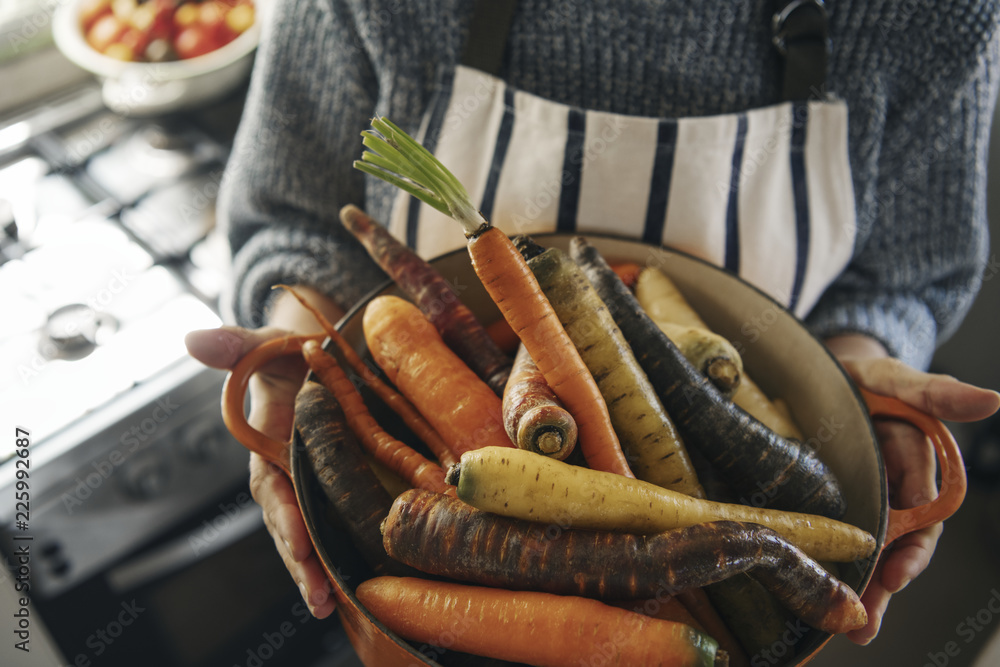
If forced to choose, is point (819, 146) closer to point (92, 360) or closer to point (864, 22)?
point (864, 22)

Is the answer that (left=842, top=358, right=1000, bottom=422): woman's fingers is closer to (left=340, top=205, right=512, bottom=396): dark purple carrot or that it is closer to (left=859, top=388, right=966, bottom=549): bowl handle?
(left=859, top=388, right=966, bottom=549): bowl handle

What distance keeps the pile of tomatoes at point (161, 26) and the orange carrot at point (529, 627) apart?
1575mm

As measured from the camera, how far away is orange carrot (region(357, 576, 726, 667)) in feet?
1.72

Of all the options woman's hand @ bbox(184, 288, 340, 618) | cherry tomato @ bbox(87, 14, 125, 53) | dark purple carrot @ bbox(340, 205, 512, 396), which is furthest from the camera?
cherry tomato @ bbox(87, 14, 125, 53)

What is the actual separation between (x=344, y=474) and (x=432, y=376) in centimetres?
15

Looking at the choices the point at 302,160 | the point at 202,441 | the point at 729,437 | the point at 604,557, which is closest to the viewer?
the point at 604,557

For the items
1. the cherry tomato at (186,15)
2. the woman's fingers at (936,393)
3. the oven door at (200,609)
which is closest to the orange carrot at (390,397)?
the woman's fingers at (936,393)

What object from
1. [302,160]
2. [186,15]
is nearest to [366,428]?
[302,160]

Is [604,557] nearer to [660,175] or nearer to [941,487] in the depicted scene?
[941,487]

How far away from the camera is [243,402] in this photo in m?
0.68

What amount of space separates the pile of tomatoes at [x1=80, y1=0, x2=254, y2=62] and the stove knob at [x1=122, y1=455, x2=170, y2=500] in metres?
1.05

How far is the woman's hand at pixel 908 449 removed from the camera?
0.69 m

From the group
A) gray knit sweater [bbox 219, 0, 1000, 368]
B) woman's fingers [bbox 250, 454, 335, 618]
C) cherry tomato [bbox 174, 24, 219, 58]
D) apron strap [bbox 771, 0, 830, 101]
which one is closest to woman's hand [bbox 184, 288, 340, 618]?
woman's fingers [bbox 250, 454, 335, 618]

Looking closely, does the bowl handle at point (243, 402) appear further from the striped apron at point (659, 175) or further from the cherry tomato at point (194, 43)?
the cherry tomato at point (194, 43)
